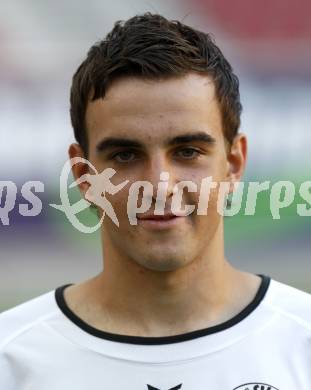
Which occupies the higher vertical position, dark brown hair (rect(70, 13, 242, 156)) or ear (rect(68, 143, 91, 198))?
dark brown hair (rect(70, 13, 242, 156))

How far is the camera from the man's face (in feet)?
7.69

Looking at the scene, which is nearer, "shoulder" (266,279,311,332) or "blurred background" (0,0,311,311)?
"shoulder" (266,279,311,332)

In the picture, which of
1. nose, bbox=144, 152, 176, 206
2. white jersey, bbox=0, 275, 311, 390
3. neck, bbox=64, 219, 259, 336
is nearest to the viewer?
nose, bbox=144, 152, 176, 206

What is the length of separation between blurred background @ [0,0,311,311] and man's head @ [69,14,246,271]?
3566 millimetres

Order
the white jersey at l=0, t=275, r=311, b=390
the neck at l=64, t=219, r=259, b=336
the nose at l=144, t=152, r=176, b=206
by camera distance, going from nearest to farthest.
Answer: the nose at l=144, t=152, r=176, b=206, the white jersey at l=0, t=275, r=311, b=390, the neck at l=64, t=219, r=259, b=336

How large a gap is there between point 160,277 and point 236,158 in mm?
402

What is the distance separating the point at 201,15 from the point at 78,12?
0.86 m

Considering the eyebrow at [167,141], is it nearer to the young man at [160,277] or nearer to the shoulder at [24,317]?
the young man at [160,277]

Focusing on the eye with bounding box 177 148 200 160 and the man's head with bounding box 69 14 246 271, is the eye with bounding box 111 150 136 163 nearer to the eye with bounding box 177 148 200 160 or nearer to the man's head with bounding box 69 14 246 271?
the man's head with bounding box 69 14 246 271

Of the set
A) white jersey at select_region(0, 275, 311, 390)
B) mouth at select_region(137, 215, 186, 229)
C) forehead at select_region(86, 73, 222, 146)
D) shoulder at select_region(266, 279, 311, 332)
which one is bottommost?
white jersey at select_region(0, 275, 311, 390)

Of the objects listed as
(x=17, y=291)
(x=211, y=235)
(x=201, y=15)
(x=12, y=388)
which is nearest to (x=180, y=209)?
(x=211, y=235)

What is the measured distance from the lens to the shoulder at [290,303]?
8.25ft

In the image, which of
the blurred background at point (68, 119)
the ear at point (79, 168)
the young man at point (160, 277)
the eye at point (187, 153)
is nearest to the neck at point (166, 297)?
the young man at point (160, 277)

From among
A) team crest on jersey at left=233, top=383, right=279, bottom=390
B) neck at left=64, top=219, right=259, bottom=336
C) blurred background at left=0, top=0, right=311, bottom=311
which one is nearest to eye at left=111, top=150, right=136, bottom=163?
neck at left=64, top=219, right=259, bottom=336
